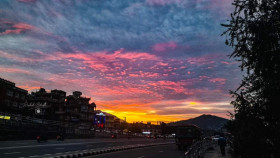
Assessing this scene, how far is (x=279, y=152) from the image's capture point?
22.9ft

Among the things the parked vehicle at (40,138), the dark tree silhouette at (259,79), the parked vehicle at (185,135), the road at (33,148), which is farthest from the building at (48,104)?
the dark tree silhouette at (259,79)

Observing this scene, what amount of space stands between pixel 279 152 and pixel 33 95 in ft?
347

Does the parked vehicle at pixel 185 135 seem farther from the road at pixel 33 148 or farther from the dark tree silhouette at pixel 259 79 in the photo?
the dark tree silhouette at pixel 259 79

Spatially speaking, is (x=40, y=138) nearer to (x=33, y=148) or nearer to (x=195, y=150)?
(x=33, y=148)

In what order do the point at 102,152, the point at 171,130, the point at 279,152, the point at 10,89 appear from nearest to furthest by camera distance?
the point at 279,152 → the point at 102,152 → the point at 10,89 → the point at 171,130

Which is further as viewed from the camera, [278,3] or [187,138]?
[187,138]

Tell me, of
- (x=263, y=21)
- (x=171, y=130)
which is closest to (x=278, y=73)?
(x=263, y=21)

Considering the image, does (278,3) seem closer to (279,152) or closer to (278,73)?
(278,73)

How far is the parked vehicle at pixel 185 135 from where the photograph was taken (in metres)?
30.5

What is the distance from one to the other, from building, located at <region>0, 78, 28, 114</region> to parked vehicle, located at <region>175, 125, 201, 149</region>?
5356 centimetres

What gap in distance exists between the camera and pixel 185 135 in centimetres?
3094

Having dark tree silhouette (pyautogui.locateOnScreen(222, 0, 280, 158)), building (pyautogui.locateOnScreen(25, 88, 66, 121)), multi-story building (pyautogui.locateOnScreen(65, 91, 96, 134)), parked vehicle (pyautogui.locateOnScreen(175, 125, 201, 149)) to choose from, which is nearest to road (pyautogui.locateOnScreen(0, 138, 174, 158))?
parked vehicle (pyautogui.locateOnScreen(175, 125, 201, 149))

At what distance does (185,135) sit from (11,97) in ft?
205

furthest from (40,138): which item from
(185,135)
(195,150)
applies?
(195,150)
